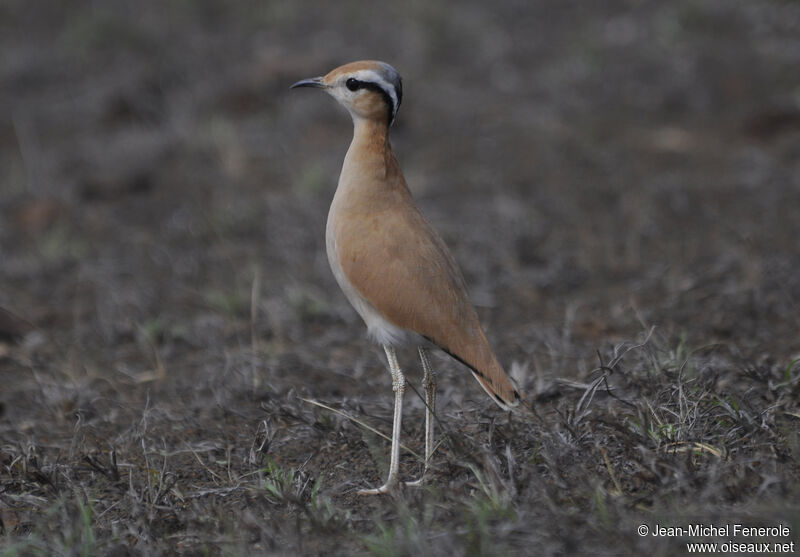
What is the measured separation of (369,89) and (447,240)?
277cm

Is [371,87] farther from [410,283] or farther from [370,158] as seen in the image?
[410,283]

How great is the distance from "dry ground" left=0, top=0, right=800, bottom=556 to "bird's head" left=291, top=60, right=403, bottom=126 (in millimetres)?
1244

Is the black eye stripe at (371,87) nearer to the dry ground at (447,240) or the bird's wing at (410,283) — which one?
the bird's wing at (410,283)

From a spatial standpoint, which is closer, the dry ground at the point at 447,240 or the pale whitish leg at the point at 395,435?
the dry ground at the point at 447,240

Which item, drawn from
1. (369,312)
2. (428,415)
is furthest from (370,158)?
(428,415)

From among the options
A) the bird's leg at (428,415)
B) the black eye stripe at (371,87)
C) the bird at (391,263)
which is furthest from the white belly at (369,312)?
the black eye stripe at (371,87)

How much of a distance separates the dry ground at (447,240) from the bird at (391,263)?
0.27m

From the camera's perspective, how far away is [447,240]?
6336 millimetres

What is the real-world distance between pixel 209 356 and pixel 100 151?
3803 mm

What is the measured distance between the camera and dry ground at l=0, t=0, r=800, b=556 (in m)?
3.09

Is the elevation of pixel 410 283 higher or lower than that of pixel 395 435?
higher

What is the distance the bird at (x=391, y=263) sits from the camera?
A: 3.45 meters

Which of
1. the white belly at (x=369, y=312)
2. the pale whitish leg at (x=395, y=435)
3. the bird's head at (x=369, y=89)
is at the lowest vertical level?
the pale whitish leg at (x=395, y=435)

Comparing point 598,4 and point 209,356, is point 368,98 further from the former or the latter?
point 598,4
